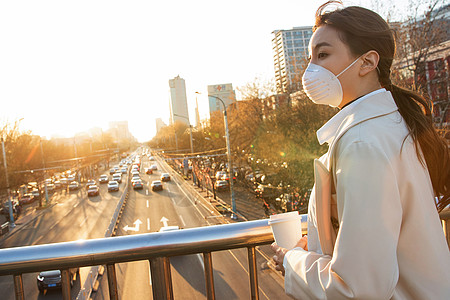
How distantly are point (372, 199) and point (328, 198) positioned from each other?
0.17 m

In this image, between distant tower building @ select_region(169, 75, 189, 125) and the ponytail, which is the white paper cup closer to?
the ponytail

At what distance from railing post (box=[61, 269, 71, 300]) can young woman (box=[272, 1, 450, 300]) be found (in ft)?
Answer: 3.26

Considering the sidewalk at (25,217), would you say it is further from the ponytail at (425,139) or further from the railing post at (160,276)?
the ponytail at (425,139)

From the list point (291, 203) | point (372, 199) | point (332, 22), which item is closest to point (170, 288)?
point (372, 199)

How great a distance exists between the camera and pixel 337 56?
47.6 inches

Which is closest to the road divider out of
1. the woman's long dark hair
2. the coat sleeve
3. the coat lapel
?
the coat lapel

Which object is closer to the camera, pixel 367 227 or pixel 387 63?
pixel 367 227

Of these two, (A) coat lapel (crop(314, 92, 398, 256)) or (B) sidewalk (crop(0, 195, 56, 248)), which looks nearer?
(A) coat lapel (crop(314, 92, 398, 256))

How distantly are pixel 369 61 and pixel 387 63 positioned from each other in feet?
0.27

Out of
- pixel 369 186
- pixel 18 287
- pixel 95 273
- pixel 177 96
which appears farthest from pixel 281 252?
pixel 177 96

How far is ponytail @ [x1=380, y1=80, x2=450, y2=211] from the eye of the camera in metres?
1.11

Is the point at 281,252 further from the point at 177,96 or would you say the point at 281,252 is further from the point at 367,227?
the point at 177,96

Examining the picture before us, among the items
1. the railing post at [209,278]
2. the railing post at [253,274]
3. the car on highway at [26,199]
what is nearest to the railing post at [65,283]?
the railing post at [209,278]

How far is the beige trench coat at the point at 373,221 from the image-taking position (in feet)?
3.06
